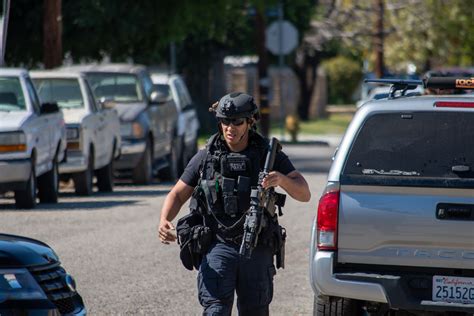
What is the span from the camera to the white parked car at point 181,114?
1067 inches

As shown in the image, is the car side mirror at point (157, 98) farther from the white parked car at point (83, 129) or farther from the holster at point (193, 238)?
the holster at point (193, 238)

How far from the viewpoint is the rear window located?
855 centimetres

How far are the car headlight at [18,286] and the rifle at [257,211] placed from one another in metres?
1.19

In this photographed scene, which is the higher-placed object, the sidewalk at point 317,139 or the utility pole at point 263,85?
the utility pole at point 263,85

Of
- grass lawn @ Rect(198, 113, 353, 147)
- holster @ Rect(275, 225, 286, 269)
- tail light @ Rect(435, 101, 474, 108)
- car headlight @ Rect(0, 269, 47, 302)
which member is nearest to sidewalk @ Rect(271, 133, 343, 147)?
grass lawn @ Rect(198, 113, 353, 147)

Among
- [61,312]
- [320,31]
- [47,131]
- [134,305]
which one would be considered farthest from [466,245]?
[320,31]

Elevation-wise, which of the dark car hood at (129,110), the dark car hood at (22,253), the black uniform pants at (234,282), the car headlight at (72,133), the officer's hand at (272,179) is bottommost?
the dark car hood at (129,110)

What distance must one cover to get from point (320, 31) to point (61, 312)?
5097 centimetres

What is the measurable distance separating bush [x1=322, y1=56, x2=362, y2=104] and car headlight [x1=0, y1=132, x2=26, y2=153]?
61.7m

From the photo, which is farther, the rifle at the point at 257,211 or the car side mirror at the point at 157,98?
the car side mirror at the point at 157,98

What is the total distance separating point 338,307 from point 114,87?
16134 mm

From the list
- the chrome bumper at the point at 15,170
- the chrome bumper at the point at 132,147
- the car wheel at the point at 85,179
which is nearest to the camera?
the chrome bumper at the point at 15,170

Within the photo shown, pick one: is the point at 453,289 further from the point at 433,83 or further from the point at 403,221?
the point at 433,83

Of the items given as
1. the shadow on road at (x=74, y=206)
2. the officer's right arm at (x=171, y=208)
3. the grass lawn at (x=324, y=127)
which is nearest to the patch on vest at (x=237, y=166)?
the officer's right arm at (x=171, y=208)
